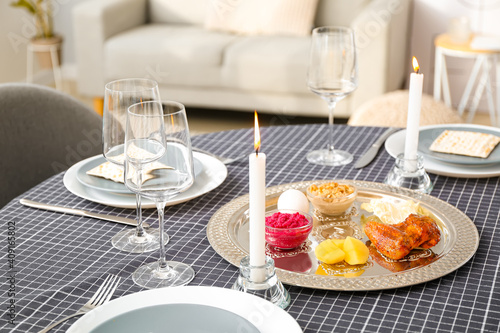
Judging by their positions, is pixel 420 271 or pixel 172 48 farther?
pixel 172 48

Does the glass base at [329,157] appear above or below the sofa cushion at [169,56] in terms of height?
above

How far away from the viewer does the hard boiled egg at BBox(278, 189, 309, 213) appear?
1180 millimetres

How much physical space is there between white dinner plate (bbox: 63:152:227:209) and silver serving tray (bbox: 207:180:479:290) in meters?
0.08

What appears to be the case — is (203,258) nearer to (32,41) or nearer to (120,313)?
(120,313)

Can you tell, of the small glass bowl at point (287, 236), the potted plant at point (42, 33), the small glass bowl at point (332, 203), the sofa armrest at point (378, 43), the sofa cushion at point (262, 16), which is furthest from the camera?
the potted plant at point (42, 33)

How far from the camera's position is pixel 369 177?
1371 mm

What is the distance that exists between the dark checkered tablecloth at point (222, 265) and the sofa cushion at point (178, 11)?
9.87 ft

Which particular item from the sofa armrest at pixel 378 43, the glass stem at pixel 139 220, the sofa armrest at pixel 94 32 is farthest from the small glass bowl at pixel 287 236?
the sofa armrest at pixel 94 32

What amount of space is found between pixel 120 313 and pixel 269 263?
0.20 metres

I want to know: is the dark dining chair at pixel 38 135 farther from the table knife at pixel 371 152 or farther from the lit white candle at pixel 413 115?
the lit white candle at pixel 413 115

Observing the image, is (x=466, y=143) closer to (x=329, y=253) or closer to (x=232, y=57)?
(x=329, y=253)

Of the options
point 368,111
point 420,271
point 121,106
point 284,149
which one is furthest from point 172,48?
point 420,271

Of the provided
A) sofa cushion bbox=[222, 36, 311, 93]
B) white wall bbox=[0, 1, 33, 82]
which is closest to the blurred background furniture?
sofa cushion bbox=[222, 36, 311, 93]

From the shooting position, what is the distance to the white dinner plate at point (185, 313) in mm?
864
